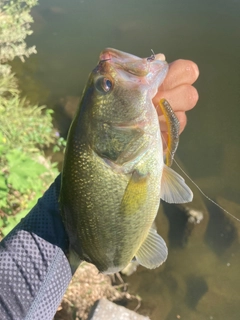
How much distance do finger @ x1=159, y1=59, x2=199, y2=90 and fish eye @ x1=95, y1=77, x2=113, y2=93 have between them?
396 mm

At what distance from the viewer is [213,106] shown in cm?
691

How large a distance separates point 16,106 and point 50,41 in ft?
10.6

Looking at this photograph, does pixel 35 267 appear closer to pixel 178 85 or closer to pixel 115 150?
pixel 115 150

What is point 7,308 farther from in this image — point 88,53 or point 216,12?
point 216,12

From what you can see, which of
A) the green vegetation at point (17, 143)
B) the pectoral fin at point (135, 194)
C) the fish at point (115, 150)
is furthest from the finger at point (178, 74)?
the green vegetation at point (17, 143)

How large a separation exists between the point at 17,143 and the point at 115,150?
359 cm

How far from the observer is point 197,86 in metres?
7.18

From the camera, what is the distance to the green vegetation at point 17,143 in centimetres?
337

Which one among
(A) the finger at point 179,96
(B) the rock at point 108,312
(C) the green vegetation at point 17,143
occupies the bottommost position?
(B) the rock at point 108,312

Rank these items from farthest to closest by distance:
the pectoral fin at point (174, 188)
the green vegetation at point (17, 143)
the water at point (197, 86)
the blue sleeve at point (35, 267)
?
the water at point (197, 86) → the green vegetation at point (17, 143) → the blue sleeve at point (35, 267) → the pectoral fin at point (174, 188)

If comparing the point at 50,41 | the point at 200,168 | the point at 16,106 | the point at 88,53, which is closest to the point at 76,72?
the point at 88,53

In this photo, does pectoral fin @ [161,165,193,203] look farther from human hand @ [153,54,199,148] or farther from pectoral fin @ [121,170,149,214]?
human hand @ [153,54,199,148]

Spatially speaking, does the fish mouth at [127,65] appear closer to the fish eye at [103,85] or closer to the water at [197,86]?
the fish eye at [103,85]

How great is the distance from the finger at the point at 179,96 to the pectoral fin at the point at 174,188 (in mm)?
351
